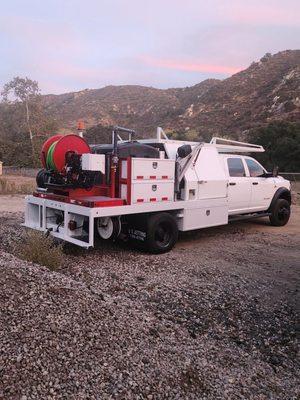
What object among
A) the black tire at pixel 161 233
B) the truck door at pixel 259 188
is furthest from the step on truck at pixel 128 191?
the truck door at pixel 259 188

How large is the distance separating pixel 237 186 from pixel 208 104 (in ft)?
161

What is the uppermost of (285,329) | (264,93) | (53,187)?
(264,93)

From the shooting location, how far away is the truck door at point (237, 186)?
966 centimetres

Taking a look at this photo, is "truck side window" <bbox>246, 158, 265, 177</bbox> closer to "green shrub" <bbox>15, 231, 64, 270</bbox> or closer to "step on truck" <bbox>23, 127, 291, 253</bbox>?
"step on truck" <bbox>23, 127, 291, 253</bbox>

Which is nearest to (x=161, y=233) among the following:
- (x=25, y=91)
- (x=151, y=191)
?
(x=151, y=191)

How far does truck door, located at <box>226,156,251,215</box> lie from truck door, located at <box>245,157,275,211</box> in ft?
0.82

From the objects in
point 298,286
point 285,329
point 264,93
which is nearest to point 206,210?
point 298,286

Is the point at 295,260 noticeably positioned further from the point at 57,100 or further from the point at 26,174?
the point at 57,100

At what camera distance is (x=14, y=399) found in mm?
3066

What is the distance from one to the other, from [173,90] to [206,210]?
75.1 meters

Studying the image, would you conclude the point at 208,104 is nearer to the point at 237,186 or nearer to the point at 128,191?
the point at 237,186

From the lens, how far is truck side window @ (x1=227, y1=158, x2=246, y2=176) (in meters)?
9.75

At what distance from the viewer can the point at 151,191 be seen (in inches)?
304

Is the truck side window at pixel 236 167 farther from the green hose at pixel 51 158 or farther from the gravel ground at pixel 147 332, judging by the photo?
the green hose at pixel 51 158
